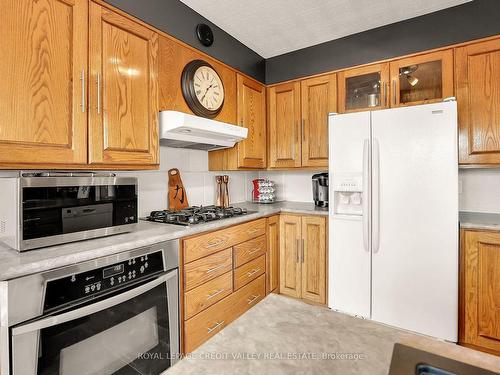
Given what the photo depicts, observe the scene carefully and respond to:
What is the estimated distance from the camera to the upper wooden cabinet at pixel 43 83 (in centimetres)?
111

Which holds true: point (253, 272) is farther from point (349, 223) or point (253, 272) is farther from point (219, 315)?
point (349, 223)

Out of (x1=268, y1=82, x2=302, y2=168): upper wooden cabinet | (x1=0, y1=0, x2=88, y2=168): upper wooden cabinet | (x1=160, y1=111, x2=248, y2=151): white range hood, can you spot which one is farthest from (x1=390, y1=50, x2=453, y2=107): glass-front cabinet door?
(x1=0, y1=0, x2=88, y2=168): upper wooden cabinet

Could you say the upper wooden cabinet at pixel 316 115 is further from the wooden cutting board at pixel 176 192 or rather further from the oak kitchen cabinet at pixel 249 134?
the wooden cutting board at pixel 176 192

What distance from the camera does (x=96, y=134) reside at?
1.42 m

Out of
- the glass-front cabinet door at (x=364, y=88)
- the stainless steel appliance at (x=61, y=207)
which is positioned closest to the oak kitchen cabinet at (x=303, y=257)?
the glass-front cabinet door at (x=364, y=88)

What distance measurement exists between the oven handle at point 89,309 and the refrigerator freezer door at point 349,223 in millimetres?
Answer: 1332

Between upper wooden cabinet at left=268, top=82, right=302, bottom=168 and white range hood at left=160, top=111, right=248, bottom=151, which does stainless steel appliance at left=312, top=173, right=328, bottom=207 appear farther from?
white range hood at left=160, top=111, right=248, bottom=151

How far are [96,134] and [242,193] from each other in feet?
6.03

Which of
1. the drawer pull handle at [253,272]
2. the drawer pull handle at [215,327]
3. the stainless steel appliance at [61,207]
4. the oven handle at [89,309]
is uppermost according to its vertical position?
the stainless steel appliance at [61,207]

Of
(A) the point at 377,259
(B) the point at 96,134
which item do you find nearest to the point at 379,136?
(A) the point at 377,259

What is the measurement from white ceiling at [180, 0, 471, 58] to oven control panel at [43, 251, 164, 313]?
1.80 metres

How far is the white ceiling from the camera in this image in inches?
78.4

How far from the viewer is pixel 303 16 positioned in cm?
215

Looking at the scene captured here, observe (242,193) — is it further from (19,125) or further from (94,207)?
(19,125)
